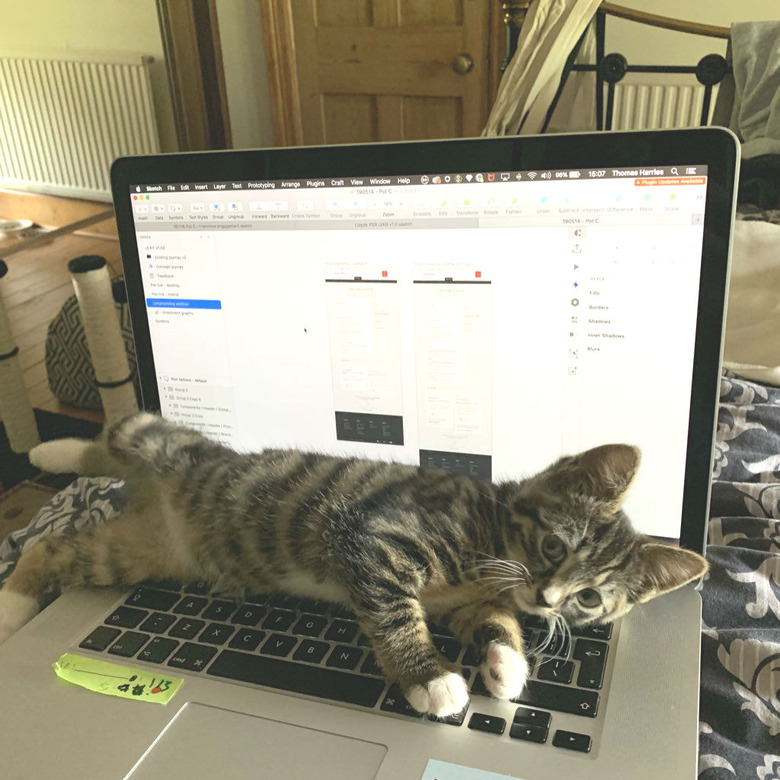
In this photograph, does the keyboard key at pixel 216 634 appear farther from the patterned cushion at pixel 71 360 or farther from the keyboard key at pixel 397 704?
the patterned cushion at pixel 71 360

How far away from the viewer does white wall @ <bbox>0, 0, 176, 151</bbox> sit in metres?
3.16

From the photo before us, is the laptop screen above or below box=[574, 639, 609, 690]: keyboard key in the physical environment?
above

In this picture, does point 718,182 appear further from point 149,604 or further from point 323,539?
point 149,604

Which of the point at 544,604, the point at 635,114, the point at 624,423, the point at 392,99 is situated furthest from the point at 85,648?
the point at 392,99

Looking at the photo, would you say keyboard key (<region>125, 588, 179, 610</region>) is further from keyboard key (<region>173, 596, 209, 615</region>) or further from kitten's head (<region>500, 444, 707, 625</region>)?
kitten's head (<region>500, 444, 707, 625</region>)

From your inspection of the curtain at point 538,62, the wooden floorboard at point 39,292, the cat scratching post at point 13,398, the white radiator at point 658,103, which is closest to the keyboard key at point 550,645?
the curtain at point 538,62

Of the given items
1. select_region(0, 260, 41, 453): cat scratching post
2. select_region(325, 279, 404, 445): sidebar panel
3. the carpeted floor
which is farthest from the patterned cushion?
select_region(325, 279, 404, 445): sidebar panel

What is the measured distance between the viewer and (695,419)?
2.23 ft

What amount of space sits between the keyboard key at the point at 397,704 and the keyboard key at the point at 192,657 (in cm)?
17

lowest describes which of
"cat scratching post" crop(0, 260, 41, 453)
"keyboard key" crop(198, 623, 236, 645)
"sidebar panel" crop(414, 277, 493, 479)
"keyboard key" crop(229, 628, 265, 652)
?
"cat scratching post" crop(0, 260, 41, 453)

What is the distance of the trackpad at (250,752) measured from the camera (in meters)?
0.57

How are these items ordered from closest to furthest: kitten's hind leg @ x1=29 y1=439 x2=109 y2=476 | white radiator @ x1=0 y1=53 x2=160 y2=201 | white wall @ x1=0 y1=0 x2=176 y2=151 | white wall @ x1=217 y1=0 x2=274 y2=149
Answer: kitten's hind leg @ x1=29 y1=439 x2=109 y2=476, white wall @ x1=217 y1=0 x2=274 y2=149, white wall @ x1=0 y1=0 x2=176 y2=151, white radiator @ x1=0 y1=53 x2=160 y2=201

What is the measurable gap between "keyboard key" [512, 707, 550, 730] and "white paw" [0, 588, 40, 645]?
0.53 meters

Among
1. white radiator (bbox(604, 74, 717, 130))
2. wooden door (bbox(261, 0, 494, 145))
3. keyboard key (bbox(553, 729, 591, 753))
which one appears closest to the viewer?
keyboard key (bbox(553, 729, 591, 753))
